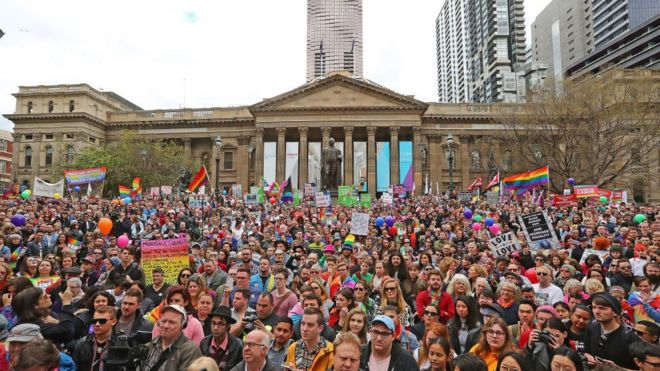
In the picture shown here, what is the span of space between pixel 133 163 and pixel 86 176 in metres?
21.0

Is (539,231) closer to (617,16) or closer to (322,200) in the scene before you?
(322,200)

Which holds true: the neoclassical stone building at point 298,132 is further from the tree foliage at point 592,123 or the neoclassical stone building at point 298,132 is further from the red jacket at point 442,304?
the red jacket at point 442,304

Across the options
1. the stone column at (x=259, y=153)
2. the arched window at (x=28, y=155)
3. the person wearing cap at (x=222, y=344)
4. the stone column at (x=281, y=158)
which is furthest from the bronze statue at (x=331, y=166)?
the arched window at (x=28, y=155)

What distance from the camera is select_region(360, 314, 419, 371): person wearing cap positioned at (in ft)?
14.7

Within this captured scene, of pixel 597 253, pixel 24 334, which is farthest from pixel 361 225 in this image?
pixel 24 334

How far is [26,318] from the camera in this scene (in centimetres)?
514

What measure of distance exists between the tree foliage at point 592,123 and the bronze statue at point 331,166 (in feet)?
60.3

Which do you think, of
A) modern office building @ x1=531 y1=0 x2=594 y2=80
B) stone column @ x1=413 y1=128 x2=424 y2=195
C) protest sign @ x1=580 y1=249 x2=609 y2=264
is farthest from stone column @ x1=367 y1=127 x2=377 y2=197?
modern office building @ x1=531 y1=0 x2=594 y2=80

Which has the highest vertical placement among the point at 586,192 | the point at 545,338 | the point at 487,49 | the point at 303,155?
the point at 487,49

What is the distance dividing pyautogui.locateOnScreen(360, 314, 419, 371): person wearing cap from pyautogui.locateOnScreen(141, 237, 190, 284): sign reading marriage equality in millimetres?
5652

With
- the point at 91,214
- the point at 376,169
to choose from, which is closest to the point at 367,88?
the point at 376,169

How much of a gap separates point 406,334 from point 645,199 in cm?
5722

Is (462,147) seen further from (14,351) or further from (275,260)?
(14,351)

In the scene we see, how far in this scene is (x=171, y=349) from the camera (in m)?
4.70
